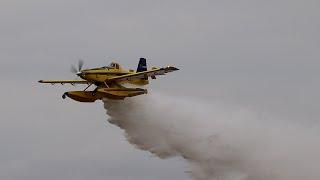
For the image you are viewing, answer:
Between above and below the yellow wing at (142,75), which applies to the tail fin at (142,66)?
above

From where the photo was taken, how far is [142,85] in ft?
585

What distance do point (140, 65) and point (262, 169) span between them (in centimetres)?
1304

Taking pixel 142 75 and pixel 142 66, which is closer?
pixel 142 75

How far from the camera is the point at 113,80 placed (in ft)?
582

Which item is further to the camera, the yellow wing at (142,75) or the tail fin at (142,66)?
the tail fin at (142,66)

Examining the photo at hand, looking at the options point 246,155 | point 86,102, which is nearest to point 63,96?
point 86,102

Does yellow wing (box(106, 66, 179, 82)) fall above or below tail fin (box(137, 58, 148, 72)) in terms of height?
below

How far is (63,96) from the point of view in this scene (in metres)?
175

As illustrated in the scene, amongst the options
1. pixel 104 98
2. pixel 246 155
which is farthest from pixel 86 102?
pixel 246 155

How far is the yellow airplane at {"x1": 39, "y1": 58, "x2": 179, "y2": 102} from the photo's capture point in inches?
6914

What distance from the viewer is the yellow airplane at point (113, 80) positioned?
176 meters

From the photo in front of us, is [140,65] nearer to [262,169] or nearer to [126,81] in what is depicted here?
[126,81]

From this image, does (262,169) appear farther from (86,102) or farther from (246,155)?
(86,102)

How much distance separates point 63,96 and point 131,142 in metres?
7.00
